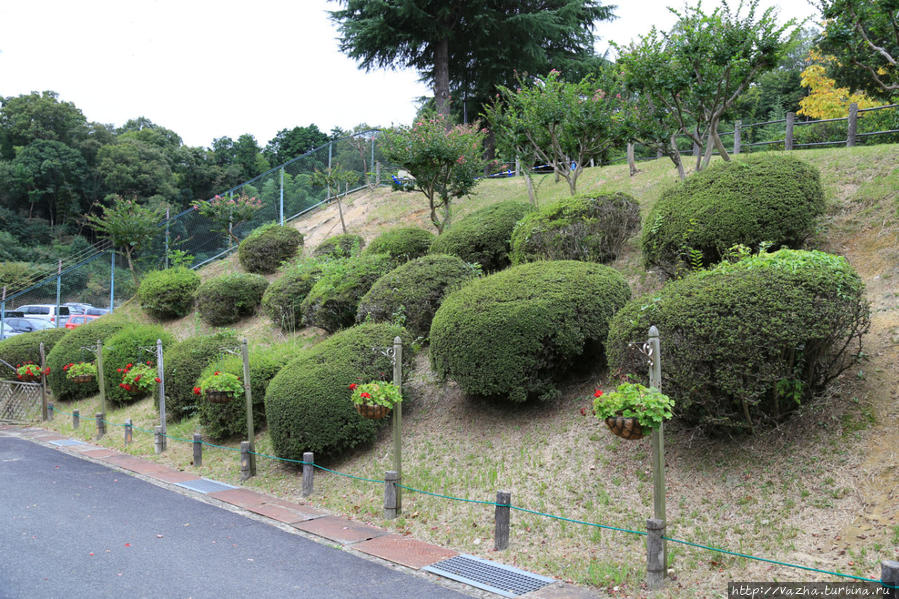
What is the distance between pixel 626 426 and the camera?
4.91 m

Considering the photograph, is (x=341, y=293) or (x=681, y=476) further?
(x=341, y=293)

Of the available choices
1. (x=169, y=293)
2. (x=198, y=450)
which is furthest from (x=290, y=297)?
(x=169, y=293)

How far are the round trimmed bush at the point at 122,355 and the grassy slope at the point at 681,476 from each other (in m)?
4.87

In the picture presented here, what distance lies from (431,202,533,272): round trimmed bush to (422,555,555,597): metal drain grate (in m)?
7.61

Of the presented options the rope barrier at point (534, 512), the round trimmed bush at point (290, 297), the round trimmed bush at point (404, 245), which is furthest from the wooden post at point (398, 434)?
the round trimmed bush at point (290, 297)

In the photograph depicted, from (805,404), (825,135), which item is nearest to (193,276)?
(805,404)

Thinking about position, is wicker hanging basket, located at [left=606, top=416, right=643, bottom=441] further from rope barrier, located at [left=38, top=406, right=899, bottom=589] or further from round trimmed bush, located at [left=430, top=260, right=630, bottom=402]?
round trimmed bush, located at [left=430, top=260, right=630, bottom=402]

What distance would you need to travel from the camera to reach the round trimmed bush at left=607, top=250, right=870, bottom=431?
5.54 meters

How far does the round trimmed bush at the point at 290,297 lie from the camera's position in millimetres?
14781

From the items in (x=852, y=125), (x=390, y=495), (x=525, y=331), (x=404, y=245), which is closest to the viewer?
Result: (x=390, y=495)

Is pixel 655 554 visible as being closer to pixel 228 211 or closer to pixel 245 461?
pixel 245 461

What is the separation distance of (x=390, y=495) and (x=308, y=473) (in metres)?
1.54

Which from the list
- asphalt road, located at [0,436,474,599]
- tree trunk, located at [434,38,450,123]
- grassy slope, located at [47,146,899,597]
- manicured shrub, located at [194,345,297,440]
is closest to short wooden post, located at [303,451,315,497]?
grassy slope, located at [47,146,899,597]

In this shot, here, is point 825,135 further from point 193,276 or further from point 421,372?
point 193,276
